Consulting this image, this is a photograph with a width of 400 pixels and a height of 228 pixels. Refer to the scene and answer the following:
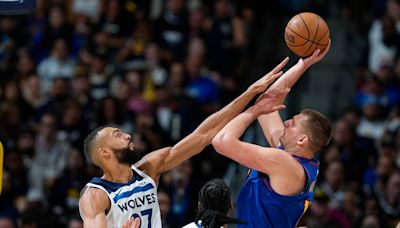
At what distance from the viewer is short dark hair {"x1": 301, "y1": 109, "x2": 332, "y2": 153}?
7695mm

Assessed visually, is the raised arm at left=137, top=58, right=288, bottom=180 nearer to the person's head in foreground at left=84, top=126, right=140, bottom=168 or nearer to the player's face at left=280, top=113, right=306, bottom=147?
the person's head in foreground at left=84, top=126, right=140, bottom=168

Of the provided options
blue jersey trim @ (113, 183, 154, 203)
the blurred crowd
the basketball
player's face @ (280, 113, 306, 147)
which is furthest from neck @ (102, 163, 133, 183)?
the blurred crowd

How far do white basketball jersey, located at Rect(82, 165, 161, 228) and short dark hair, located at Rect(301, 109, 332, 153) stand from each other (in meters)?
1.31

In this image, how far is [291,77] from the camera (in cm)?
814

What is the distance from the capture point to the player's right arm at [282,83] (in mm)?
8086

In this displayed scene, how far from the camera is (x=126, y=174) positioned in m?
7.80

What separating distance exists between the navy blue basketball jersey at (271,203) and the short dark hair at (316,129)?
0.53 ft

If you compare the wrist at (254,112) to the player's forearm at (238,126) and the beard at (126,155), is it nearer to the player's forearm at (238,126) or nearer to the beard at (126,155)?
the player's forearm at (238,126)

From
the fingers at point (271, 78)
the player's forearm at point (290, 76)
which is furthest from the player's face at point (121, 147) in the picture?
the player's forearm at point (290, 76)

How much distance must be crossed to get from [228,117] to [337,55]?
6619mm

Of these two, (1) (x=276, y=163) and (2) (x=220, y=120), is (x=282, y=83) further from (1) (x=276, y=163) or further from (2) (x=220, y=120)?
(1) (x=276, y=163)

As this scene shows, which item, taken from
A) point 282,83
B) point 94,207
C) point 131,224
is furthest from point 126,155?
point 282,83

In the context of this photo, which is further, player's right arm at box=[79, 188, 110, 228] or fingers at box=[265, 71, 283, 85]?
fingers at box=[265, 71, 283, 85]

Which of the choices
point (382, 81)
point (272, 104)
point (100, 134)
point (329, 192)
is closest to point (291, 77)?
point (272, 104)
